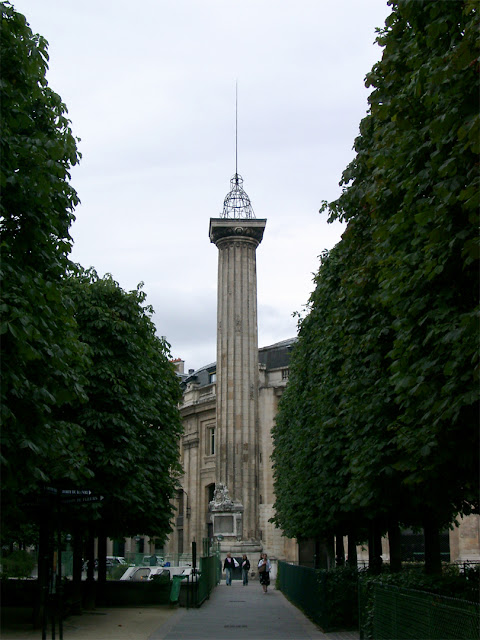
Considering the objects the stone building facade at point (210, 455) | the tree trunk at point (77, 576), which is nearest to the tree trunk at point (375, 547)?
the tree trunk at point (77, 576)

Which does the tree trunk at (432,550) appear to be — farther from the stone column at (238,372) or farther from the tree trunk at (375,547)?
the stone column at (238,372)

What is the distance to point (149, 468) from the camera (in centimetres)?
2652

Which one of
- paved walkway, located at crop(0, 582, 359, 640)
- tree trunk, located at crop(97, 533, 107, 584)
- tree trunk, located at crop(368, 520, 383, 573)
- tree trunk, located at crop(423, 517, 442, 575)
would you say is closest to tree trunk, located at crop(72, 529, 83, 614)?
paved walkway, located at crop(0, 582, 359, 640)

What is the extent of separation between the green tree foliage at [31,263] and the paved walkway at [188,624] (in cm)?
717

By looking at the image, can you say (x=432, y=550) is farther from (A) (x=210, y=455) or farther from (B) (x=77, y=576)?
(A) (x=210, y=455)

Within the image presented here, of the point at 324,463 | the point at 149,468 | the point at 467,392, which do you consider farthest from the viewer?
the point at 149,468

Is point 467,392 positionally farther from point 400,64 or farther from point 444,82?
point 400,64

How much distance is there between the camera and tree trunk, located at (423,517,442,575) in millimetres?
16472

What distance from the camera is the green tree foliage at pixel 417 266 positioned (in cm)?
994

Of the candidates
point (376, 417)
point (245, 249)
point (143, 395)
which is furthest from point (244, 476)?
point (376, 417)

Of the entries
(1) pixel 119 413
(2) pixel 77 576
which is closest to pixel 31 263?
(1) pixel 119 413

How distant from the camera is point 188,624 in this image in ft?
72.4

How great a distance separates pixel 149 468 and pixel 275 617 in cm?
604

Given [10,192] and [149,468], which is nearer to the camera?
[10,192]
